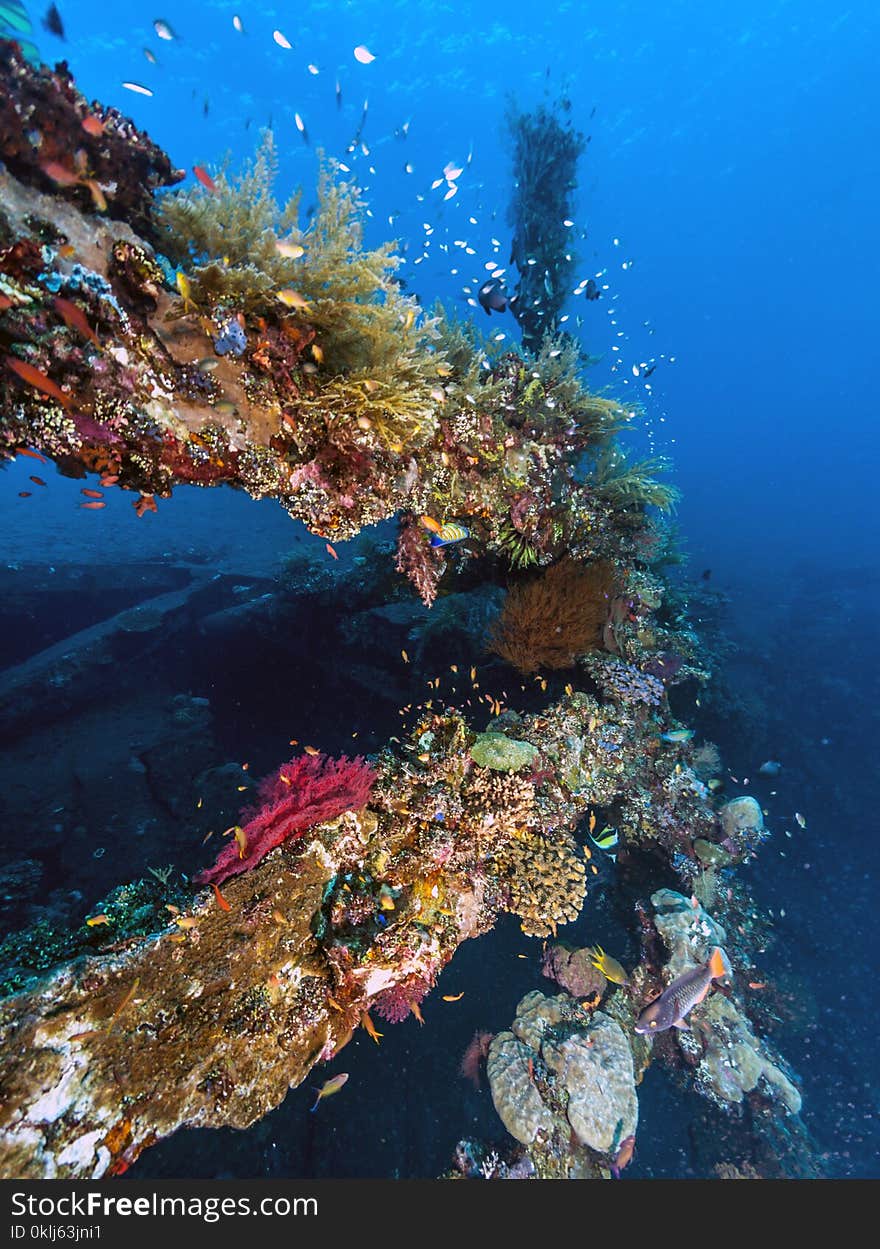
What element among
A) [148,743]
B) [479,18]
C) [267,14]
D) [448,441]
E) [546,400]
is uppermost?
[479,18]

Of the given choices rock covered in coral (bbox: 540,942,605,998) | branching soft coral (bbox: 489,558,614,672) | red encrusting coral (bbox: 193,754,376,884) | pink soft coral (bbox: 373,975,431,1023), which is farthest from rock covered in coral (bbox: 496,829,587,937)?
branching soft coral (bbox: 489,558,614,672)

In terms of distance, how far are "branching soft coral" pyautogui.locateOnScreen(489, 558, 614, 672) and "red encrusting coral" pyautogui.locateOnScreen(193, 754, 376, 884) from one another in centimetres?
293

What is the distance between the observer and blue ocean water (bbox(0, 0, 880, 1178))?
669 centimetres

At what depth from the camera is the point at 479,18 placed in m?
50.1

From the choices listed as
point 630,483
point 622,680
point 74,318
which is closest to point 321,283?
point 74,318

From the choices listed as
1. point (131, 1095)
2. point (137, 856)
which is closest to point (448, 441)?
point (131, 1095)

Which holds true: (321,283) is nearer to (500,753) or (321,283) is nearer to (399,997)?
(500,753)

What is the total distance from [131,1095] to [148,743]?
266 inches

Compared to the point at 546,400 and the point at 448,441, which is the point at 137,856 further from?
the point at 546,400

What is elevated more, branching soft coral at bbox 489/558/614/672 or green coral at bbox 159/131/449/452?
green coral at bbox 159/131/449/452

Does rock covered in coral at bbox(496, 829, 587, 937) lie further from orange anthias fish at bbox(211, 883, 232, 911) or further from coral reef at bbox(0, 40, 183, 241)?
coral reef at bbox(0, 40, 183, 241)

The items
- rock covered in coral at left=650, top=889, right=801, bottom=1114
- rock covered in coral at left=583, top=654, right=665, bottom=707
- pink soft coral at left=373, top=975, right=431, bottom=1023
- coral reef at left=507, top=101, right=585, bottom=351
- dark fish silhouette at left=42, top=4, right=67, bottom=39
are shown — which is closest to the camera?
dark fish silhouette at left=42, top=4, right=67, bottom=39

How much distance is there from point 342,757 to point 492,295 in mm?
5847

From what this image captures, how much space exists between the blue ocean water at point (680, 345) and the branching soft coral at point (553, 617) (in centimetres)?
345
